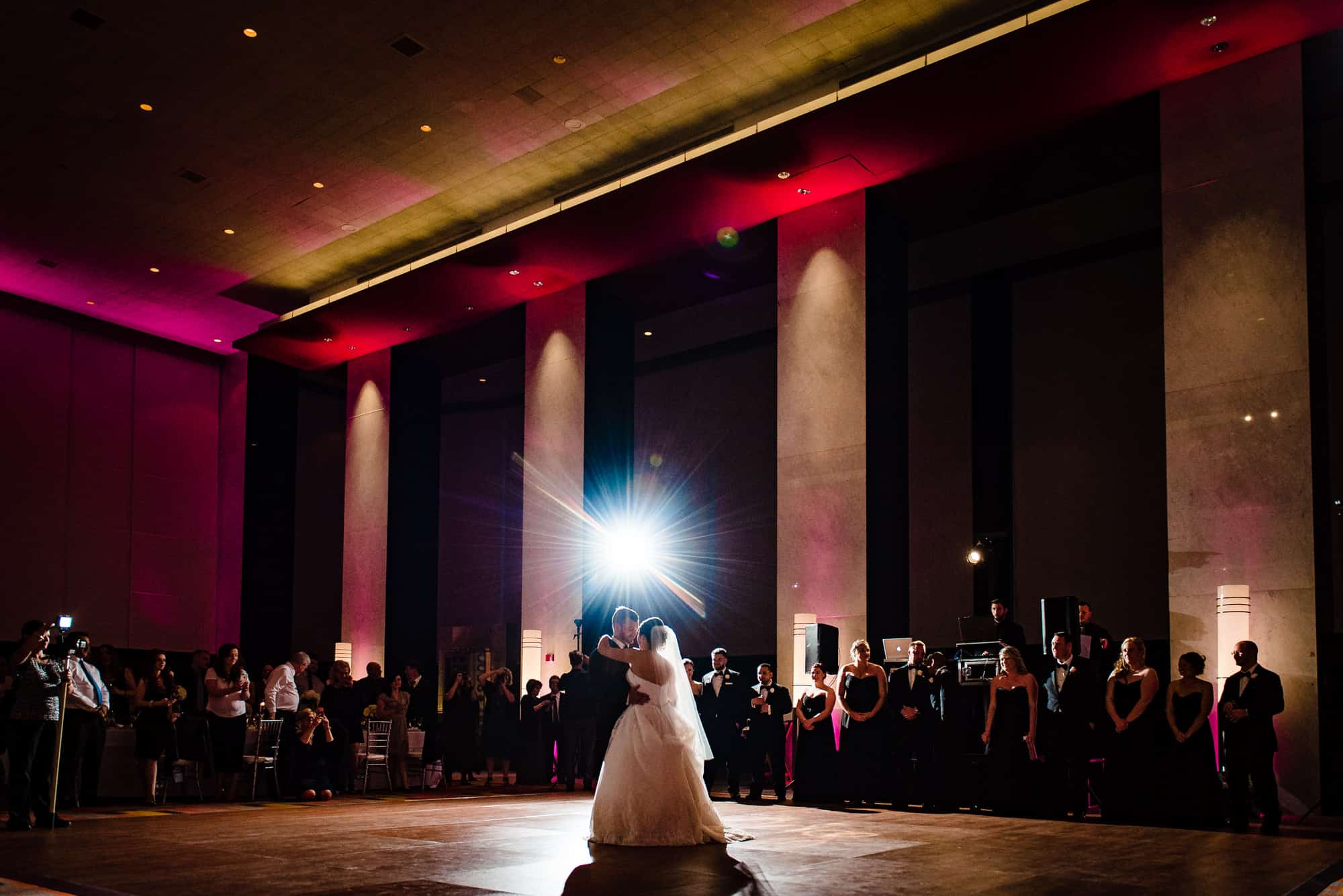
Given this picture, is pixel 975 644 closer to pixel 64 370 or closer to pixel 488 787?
pixel 488 787

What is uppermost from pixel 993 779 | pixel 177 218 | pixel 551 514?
pixel 177 218

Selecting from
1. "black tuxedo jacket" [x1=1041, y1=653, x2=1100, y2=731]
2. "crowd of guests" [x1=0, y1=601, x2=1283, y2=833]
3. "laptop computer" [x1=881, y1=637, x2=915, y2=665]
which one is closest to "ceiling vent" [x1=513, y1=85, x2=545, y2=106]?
"crowd of guests" [x1=0, y1=601, x2=1283, y2=833]

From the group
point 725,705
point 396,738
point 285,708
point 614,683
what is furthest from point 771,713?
point 285,708

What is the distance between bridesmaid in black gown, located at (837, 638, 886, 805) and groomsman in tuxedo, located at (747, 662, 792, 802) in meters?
0.73

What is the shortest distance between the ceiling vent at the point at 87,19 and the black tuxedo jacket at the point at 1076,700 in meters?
9.58

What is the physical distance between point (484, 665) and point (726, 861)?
12968 mm

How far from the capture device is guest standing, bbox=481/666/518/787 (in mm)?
13539

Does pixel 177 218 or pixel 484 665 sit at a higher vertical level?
pixel 177 218

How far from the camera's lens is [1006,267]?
560 inches

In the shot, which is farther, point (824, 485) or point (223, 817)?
point (824, 485)

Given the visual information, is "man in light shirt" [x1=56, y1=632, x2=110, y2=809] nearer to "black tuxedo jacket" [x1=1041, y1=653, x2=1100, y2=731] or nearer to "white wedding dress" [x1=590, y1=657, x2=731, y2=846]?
"white wedding dress" [x1=590, y1=657, x2=731, y2=846]

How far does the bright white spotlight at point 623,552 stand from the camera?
14500 millimetres

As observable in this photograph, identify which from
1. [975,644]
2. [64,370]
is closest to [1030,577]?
[975,644]

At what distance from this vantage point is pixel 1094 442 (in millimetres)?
13609
